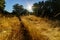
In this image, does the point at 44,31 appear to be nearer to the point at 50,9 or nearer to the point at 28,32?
the point at 28,32

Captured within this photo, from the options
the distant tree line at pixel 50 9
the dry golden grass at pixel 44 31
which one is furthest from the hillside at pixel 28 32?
the distant tree line at pixel 50 9

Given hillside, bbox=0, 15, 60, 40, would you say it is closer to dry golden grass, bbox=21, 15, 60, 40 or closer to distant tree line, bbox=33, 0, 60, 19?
dry golden grass, bbox=21, 15, 60, 40

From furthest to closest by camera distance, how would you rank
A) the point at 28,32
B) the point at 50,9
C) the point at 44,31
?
the point at 50,9
the point at 44,31
the point at 28,32

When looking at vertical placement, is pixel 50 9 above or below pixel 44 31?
above

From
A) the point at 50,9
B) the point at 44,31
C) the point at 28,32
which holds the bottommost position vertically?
the point at 44,31

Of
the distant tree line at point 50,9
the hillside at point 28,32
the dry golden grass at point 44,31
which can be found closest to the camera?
the hillside at point 28,32

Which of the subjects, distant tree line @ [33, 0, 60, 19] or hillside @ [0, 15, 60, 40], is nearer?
hillside @ [0, 15, 60, 40]

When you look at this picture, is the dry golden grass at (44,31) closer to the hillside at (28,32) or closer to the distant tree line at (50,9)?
the hillside at (28,32)

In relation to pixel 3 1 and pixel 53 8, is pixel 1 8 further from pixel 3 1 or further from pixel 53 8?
pixel 53 8

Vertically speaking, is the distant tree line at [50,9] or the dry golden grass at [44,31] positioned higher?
the distant tree line at [50,9]

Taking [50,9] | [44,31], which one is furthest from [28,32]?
[50,9]

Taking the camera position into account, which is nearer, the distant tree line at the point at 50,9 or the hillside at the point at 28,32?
the hillside at the point at 28,32

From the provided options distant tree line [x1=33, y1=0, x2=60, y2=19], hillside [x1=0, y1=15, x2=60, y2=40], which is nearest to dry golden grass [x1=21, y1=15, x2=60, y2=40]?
hillside [x1=0, y1=15, x2=60, y2=40]

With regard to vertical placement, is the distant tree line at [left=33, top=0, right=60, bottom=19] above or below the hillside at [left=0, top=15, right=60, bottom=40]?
above
